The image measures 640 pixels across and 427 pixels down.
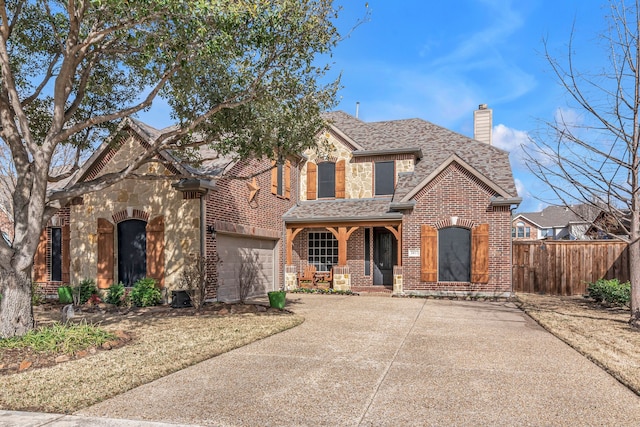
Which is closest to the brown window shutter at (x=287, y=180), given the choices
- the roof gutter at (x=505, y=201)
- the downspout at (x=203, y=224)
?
the downspout at (x=203, y=224)

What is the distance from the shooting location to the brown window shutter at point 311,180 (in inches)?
795

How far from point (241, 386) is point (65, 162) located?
20.8 m

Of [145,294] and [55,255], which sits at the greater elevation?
[55,255]

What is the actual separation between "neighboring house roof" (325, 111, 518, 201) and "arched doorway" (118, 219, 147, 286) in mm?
7497

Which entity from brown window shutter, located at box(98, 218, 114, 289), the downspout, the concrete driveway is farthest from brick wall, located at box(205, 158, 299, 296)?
the concrete driveway

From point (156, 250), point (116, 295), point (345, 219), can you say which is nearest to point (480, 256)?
point (345, 219)

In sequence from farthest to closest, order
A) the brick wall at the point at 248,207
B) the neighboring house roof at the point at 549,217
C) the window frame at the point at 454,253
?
the neighboring house roof at the point at 549,217
the window frame at the point at 454,253
the brick wall at the point at 248,207

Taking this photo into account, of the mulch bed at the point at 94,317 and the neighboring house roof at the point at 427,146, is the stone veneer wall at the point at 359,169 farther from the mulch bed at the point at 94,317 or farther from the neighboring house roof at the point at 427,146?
the mulch bed at the point at 94,317

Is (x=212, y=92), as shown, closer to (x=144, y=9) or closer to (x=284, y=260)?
(x=144, y=9)

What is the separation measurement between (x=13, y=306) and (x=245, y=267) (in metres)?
8.42

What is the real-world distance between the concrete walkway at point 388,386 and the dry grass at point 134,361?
315 millimetres

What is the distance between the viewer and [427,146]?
67.5 ft

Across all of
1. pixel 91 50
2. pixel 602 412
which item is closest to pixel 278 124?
pixel 91 50

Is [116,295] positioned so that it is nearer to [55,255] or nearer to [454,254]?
[55,255]
